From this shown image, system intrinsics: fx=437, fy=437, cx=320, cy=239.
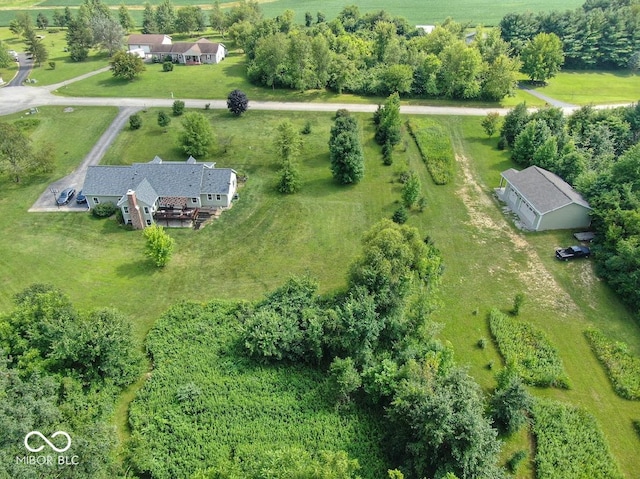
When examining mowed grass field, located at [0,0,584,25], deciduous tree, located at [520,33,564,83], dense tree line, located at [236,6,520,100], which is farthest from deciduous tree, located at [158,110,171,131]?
mowed grass field, located at [0,0,584,25]

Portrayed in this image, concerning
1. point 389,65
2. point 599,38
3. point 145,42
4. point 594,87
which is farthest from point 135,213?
point 599,38

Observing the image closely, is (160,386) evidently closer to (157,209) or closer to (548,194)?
(157,209)

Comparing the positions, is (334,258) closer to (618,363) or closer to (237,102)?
(618,363)

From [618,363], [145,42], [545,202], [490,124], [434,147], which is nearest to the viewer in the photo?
[618,363]

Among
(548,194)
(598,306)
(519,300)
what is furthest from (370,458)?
(548,194)

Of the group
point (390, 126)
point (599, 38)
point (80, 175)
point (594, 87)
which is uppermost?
point (599, 38)

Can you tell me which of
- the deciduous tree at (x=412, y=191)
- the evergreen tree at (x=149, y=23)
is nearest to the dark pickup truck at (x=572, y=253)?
the deciduous tree at (x=412, y=191)

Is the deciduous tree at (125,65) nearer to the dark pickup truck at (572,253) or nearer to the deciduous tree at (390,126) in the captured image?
the deciduous tree at (390,126)
